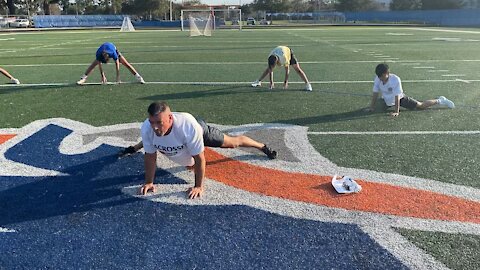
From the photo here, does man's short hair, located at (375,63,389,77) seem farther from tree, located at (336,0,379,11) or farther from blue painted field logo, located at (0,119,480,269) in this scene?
tree, located at (336,0,379,11)

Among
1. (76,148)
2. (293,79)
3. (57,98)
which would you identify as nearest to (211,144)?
(76,148)

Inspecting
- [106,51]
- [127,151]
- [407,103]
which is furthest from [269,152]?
[106,51]

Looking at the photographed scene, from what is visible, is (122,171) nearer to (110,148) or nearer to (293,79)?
(110,148)

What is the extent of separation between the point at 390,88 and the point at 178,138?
426cm

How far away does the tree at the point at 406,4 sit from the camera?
83.7 metres

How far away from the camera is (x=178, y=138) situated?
373 centimetres

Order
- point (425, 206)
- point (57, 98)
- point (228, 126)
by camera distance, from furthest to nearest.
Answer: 1. point (57, 98)
2. point (228, 126)
3. point (425, 206)

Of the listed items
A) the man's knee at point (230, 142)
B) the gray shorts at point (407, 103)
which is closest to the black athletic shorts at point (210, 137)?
the man's knee at point (230, 142)

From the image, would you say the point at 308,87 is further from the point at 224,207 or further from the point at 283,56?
the point at 224,207

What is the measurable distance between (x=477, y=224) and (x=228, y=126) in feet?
12.0

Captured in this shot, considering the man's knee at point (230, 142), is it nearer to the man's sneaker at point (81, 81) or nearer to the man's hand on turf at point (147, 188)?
the man's hand on turf at point (147, 188)

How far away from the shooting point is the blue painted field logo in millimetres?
3123

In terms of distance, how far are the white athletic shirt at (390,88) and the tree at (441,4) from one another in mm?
80405

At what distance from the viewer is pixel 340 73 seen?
38.0 ft
